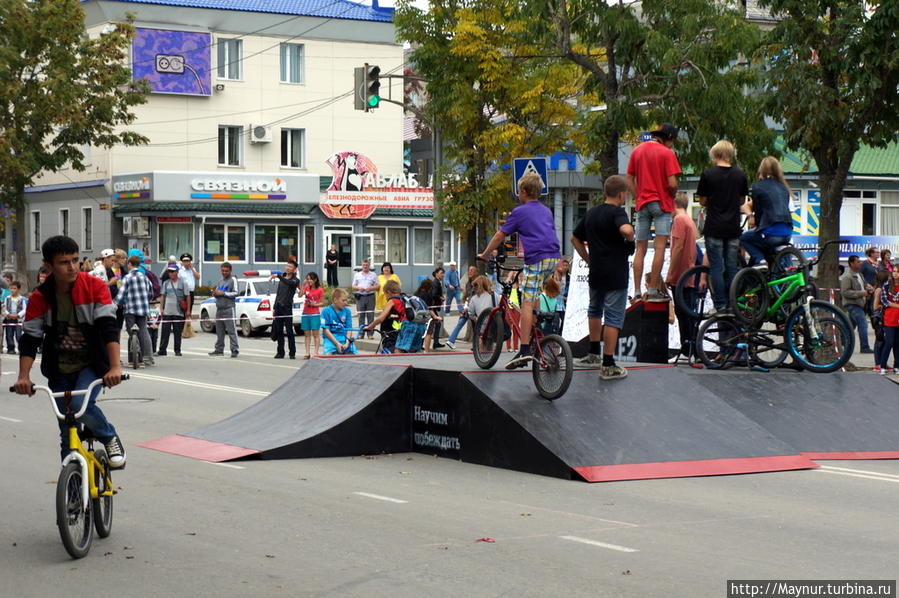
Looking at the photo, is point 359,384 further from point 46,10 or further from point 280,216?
point 280,216

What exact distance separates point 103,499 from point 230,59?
47.5 metres

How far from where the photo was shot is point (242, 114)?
53.2m

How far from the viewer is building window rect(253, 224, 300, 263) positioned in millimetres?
52219

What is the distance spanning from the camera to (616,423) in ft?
34.1

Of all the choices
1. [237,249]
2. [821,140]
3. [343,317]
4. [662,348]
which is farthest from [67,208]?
[662,348]

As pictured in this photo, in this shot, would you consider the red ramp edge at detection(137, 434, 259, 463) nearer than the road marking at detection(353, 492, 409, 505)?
No

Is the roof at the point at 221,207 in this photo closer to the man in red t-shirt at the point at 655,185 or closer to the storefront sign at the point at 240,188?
the storefront sign at the point at 240,188

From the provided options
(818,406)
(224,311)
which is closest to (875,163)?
(224,311)

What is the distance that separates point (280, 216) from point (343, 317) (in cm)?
3192

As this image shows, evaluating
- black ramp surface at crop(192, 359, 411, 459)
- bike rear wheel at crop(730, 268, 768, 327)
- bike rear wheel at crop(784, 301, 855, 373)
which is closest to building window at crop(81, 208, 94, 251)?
black ramp surface at crop(192, 359, 411, 459)

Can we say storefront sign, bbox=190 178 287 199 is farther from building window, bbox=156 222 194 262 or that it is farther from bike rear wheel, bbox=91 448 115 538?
bike rear wheel, bbox=91 448 115 538

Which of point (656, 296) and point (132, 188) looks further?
point (132, 188)

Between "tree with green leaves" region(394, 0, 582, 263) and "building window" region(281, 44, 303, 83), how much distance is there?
27.3 meters

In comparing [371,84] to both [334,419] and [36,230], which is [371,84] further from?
[36,230]
